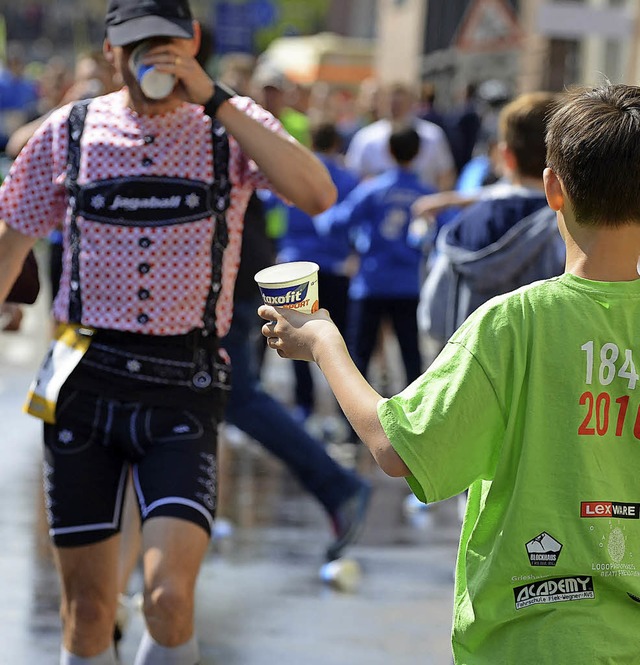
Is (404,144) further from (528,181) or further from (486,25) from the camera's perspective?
(486,25)

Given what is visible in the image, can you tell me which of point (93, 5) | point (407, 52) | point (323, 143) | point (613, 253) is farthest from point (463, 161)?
point (93, 5)

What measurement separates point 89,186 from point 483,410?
5.43 ft

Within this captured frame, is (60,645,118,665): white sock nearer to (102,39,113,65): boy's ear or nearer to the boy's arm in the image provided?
the boy's arm

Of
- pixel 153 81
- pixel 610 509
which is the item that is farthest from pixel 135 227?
pixel 610 509

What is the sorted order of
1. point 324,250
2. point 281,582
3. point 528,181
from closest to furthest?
1. point 528,181
2. point 281,582
3. point 324,250

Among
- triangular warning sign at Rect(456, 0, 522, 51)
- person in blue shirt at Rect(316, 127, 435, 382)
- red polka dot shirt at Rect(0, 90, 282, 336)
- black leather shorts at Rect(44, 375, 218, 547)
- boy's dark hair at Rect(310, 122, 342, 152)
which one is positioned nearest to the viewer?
black leather shorts at Rect(44, 375, 218, 547)

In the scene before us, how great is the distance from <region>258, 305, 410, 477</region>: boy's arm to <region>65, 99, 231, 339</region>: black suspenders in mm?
1219

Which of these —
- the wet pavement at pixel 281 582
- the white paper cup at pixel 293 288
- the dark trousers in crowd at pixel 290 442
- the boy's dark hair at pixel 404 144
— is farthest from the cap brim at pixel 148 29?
the boy's dark hair at pixel 404 144

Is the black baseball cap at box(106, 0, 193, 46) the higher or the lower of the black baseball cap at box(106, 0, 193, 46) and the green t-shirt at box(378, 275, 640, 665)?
the higher

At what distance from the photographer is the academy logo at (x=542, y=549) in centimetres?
237

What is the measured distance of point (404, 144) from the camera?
841 centimetres

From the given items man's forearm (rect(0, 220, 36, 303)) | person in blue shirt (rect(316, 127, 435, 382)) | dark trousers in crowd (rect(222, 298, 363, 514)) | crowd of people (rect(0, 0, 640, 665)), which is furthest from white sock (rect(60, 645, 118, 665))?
person in blue shirt (rect(316, 127, 435, 382))

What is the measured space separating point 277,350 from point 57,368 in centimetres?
137

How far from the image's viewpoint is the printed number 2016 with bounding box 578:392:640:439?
Result: 2.38m
